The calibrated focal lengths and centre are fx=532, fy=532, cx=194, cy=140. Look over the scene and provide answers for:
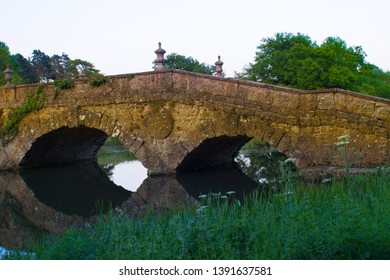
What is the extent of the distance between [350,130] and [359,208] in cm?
508

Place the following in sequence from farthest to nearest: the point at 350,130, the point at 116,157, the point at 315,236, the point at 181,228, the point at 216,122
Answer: the point at 116,157, the point at 216,122, the point at 350,130, the point at 181,228, the point at 315,236

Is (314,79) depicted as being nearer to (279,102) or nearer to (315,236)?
(279,102)

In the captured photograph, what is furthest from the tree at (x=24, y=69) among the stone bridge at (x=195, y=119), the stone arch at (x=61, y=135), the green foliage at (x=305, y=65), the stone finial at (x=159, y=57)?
the stone finial at (x=159, y=57)

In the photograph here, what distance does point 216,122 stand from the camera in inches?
410

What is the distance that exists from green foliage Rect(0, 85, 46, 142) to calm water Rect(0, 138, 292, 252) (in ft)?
3.47

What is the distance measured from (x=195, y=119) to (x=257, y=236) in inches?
265

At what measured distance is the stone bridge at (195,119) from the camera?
9055mm

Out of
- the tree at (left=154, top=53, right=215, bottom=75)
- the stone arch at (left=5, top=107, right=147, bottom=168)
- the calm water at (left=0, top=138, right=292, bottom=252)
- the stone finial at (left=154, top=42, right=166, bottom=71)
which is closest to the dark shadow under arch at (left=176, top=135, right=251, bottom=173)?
the calm water at (left=0, top=138, right=292, bottom=252)

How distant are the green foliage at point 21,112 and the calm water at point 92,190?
3.47 feet

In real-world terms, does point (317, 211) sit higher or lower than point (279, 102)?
lower

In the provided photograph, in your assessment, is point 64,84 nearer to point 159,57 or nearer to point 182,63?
point 159,57

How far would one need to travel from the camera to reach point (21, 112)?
1313 cm

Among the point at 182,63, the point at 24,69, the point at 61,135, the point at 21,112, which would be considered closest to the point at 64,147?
the point at 61,135

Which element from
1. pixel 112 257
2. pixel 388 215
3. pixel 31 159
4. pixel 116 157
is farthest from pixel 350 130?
pixel 116 157
